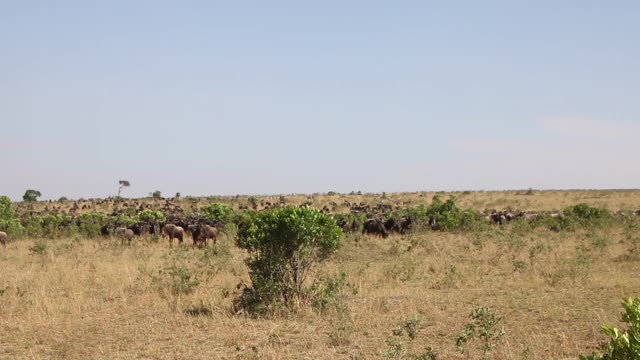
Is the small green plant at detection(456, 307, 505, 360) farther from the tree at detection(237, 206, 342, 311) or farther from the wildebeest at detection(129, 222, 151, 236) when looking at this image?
the wildebeest at detection(129, 222, 151, 236)

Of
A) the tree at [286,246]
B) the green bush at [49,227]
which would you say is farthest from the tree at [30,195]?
the tree at [286,246]

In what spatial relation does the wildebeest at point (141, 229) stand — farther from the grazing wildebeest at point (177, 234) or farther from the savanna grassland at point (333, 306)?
the savanna grassland at point (333, 306)

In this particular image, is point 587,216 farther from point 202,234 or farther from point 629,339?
point 629,339

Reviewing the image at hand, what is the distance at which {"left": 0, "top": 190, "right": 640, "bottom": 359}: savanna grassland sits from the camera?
Answer: 9969 millimetres

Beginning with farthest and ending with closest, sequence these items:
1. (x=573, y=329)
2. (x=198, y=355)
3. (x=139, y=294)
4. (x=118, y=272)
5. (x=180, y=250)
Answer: (x=180, y=250)
(x=118, y=272)
(x=139, y=294)
(x=573, y=329)
(x=198, y=355)

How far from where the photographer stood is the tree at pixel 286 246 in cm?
1307

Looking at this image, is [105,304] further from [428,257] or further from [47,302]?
[428,257]

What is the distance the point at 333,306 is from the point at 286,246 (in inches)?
69.0

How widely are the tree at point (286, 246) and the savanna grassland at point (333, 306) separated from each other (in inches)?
24.1

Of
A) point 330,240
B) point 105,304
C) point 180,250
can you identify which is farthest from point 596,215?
point 105,304

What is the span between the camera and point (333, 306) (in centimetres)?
1255

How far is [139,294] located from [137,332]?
3.88 m

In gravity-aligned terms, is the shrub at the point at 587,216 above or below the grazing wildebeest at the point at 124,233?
above

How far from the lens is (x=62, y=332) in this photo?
1127cm
